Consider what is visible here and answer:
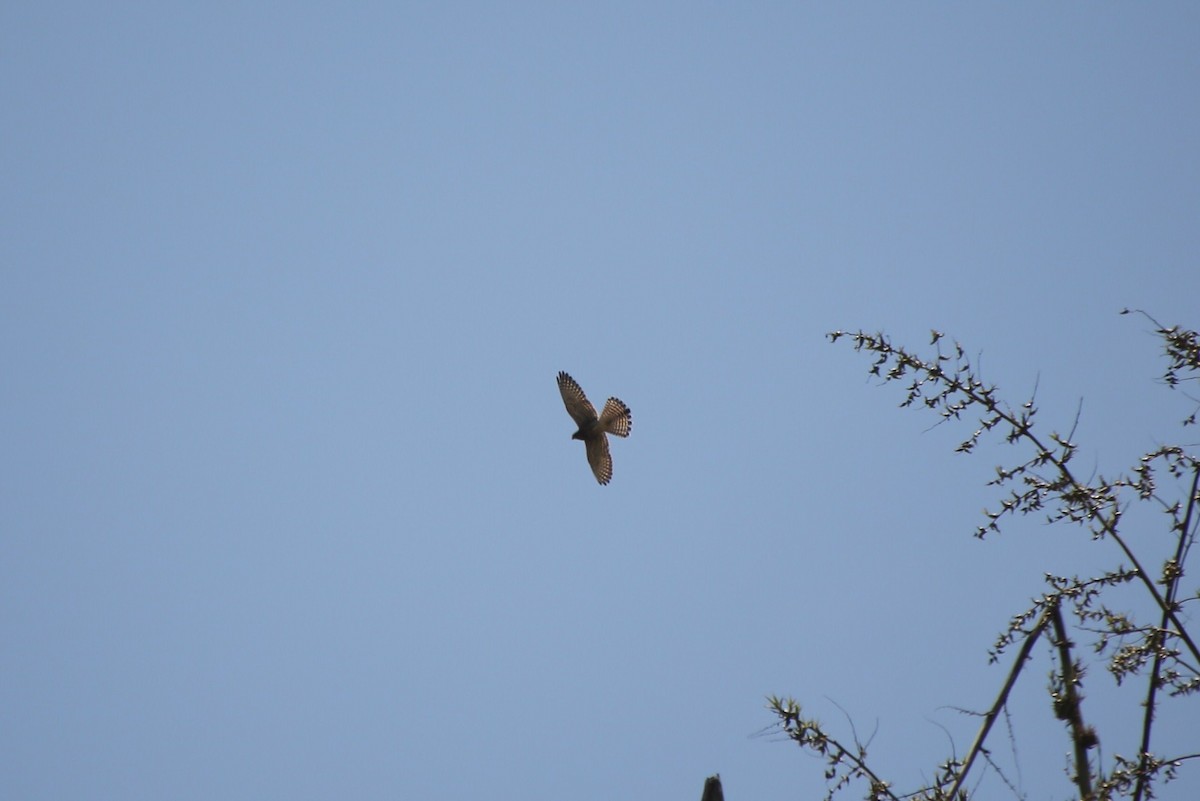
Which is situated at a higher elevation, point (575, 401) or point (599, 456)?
point (575, 401)

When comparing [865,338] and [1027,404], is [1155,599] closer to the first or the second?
[1027,404]

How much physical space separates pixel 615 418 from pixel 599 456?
2.28 ft

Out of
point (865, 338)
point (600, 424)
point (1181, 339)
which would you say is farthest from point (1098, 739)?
point (600, 424)

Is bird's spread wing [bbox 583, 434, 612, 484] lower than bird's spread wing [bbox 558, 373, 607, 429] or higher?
lower

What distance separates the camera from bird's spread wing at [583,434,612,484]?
58.2ft

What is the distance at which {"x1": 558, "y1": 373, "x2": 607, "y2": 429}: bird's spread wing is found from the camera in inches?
682

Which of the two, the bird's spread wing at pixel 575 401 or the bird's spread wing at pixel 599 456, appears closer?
the bird's spread wing at pixel 575 401

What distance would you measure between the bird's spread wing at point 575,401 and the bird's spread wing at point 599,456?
12.2 inches

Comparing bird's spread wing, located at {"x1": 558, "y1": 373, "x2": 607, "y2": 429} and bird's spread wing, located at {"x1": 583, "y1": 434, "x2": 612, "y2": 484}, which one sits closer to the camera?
bird's spread wing, located at {"x1": 558, "y1": 373, "x2": 607, "y2": 429}

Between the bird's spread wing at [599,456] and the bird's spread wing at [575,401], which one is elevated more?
the bird's spread wing at [575,401]

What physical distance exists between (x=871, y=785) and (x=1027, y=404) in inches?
66.6

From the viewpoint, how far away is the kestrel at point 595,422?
17.4m

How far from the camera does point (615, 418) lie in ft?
57.5

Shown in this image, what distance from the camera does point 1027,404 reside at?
483 centimetres
